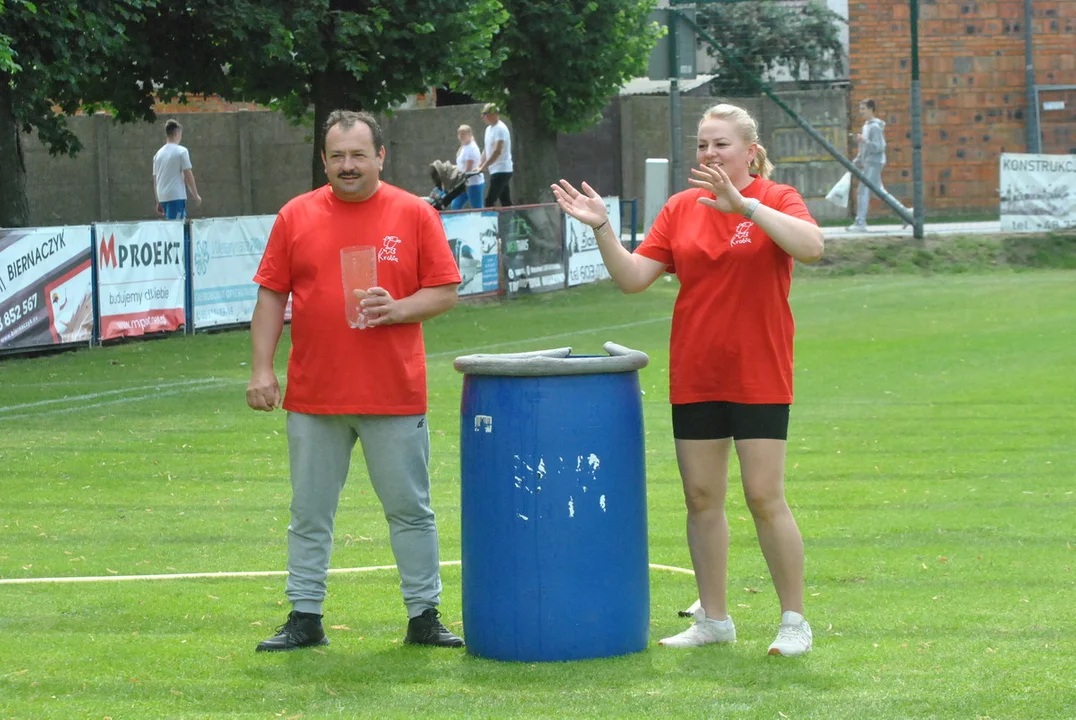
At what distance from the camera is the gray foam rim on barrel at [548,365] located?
559 cm

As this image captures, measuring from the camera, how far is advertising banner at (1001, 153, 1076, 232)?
89.7ft

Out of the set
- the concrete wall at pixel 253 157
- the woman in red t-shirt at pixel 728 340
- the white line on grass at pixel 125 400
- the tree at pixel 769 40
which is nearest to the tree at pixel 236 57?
the white line on grass at pixel 125 400

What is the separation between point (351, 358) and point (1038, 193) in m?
23.5

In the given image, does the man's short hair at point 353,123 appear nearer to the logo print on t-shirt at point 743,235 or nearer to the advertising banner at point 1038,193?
the logo print on t-shirt at point 743,235

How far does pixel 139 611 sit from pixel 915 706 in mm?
3246

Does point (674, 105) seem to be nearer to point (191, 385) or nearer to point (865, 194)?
point (865, 194)

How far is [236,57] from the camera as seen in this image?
21.7 metres

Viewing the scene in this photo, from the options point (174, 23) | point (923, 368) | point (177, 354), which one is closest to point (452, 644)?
point (923, 368)

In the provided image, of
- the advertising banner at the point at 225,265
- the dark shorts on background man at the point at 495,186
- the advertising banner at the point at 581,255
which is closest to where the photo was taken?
the advertising banner at the point at 225,265

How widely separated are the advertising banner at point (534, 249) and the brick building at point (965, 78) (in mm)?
13371

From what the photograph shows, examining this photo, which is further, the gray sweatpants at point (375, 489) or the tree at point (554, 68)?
the tree at point (554, 68)

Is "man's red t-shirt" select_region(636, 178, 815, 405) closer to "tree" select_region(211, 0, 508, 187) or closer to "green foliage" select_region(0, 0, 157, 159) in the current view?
"green foliage" select_region(0, 0, 157, 159)

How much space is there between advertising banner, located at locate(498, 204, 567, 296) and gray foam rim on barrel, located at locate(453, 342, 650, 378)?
56.9 feet

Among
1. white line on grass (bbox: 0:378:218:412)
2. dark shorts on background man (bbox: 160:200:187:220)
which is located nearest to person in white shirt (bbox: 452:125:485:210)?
dark shorts on background man (bbox: 160:200:187:220)
